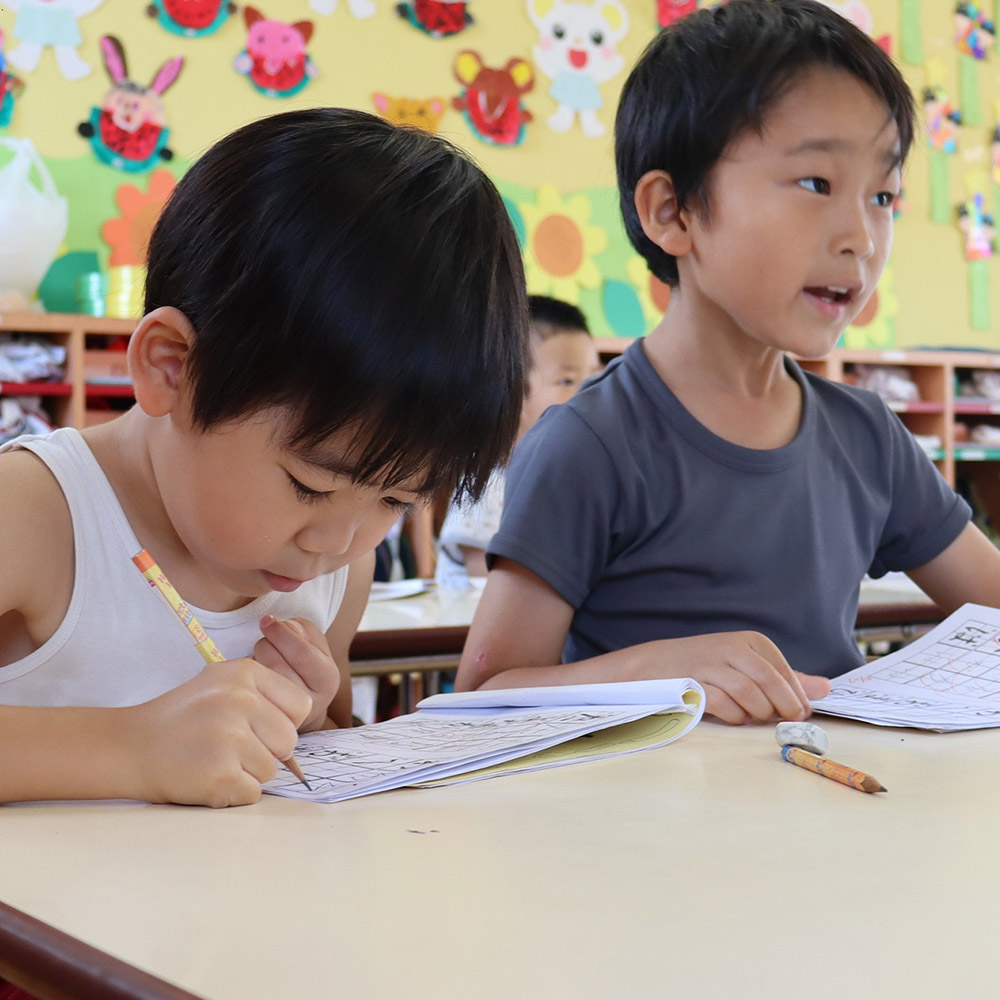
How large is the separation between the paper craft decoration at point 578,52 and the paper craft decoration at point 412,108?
433 millimetres

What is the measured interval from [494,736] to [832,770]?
0.67 ft

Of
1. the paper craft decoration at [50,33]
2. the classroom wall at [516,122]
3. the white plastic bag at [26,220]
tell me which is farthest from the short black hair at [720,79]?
the paper craft decoration at [50,33]

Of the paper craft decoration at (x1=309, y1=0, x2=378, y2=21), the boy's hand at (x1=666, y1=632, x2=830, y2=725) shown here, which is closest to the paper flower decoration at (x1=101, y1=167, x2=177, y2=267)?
the paper craft decoration at (x1=309, y1=0, x2=378, y2=21)

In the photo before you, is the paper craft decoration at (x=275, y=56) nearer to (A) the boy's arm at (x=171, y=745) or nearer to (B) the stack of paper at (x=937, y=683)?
(B) the stack of paper at (x=937, y=683)

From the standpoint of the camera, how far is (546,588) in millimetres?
1015

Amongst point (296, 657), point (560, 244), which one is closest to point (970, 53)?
point (560, 244)

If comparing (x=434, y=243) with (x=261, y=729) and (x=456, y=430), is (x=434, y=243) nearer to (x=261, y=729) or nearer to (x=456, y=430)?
(x=456, y=430)

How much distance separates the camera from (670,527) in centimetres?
107

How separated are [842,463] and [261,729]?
75 centimetres

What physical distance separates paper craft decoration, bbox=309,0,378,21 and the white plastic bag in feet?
3.49

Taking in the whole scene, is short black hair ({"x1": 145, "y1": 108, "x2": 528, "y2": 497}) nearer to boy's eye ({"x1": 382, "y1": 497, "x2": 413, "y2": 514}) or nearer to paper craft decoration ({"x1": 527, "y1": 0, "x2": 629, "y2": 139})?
boy's eye ({"x1": 382, "y1": 497, "x2": 413, "y2": 514})

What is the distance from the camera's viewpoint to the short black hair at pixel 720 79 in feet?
3.51

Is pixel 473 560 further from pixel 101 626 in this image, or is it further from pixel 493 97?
pixel 493 97

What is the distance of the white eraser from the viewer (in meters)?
0.71
